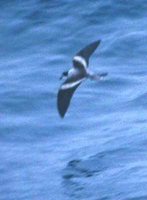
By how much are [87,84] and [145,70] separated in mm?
880

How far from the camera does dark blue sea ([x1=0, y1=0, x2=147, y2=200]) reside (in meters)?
11.6

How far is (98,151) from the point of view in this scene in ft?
40.3

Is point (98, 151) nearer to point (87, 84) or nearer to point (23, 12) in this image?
point (87, 84)

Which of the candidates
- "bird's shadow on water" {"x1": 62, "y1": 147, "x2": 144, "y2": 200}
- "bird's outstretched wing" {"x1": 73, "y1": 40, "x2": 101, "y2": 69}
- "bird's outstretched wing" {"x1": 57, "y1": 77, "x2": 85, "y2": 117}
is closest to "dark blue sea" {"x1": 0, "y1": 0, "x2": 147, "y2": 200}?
"bird's shadow on water" {"x1": 62, "y1": 147, "x2": 144, "y2": 200}

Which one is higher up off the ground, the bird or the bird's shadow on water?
the bird

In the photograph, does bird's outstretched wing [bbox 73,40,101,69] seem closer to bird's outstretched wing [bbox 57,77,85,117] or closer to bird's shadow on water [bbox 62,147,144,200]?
bird's outstretched wing [bbox 57,77,85,117]

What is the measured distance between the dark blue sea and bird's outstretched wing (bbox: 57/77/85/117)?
78 cm

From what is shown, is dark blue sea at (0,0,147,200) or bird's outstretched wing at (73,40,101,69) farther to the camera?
bird's outstretched wing at (73,40,101,69)

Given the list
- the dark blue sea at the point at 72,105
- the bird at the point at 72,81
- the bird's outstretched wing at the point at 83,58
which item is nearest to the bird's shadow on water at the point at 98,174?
the dark blue sea at the point at 72,105

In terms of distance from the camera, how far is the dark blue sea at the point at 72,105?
38.0ft

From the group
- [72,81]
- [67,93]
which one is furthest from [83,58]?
[67,93]

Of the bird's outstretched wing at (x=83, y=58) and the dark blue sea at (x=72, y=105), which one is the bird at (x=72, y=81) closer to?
the bird's outstretched wing at (x=83, y=58)

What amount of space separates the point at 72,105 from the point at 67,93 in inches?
84.8

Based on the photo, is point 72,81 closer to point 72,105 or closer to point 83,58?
point 83,58
